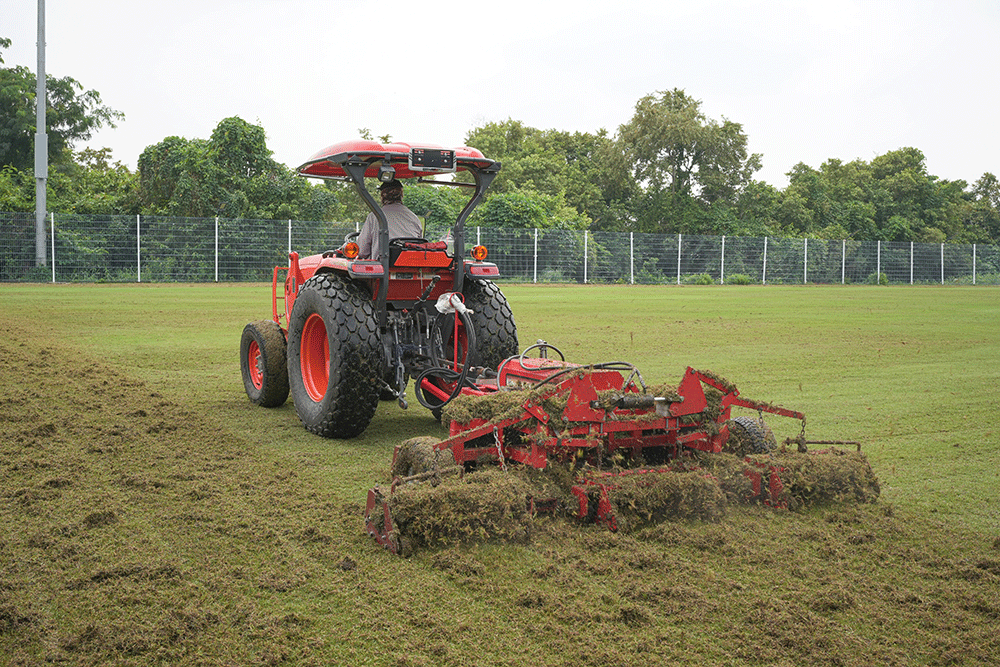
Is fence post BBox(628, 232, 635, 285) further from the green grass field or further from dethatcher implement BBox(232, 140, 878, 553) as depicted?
dethatcher implement BBox(232, 140, 878, 553)

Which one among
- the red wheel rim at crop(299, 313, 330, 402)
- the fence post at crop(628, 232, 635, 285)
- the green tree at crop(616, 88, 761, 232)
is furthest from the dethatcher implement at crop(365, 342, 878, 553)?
the green tree at crop(616, 88, 761, 232)

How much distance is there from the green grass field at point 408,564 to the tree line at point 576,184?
24.6 m

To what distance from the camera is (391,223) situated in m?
6.83

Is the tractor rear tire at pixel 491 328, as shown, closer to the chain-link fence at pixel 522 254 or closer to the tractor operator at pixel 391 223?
the tractor operator at pixel 391 223

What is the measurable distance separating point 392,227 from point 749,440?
327 centimetres

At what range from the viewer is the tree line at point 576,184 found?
110 feet

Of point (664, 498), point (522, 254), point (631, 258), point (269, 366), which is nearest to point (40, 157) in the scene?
point (522, 254)

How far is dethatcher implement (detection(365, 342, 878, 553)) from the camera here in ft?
13.0

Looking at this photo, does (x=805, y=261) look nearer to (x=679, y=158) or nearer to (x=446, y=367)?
(x=679, y=158)

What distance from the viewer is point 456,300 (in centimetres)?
630

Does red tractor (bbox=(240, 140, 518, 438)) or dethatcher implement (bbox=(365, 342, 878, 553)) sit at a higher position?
red tractor (bbox=(240, 140, 518, 438))

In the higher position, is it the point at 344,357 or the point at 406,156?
the point at 406,156

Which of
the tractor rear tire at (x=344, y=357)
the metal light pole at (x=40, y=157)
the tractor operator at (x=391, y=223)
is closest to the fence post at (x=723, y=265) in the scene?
the metal light pole at (x=40, y=157)

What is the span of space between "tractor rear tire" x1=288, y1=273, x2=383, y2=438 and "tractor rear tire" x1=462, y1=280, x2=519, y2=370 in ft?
2.66
